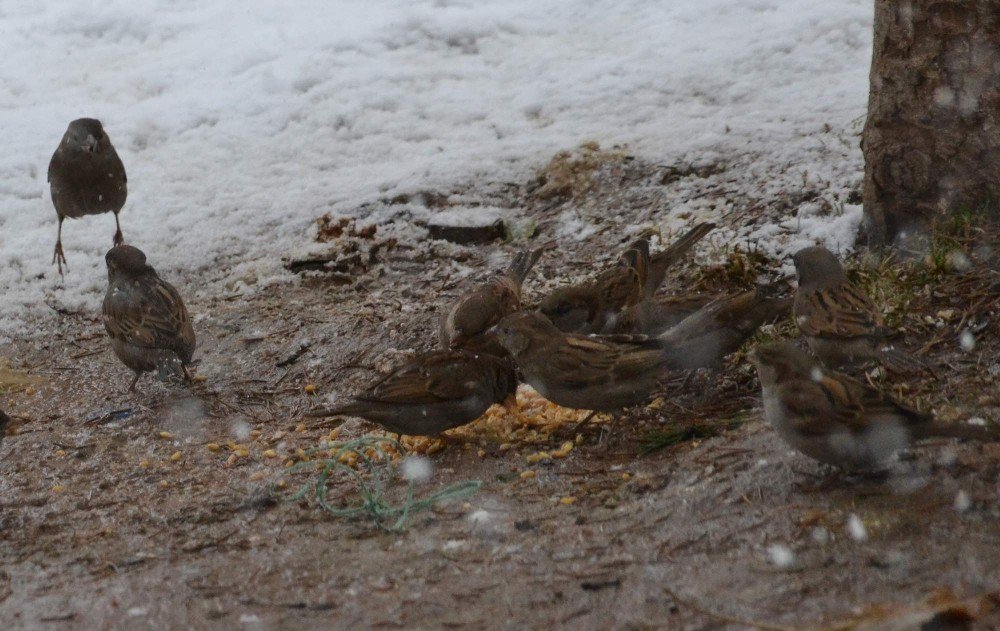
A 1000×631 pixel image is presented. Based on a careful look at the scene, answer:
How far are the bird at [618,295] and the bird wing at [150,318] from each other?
2.26 m

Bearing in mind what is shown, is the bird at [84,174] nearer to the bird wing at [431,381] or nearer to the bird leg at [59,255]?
the bird leg at [59,255]

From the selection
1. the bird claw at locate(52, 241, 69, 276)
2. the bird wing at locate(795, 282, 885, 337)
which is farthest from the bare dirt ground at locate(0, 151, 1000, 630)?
the bird claw at locate(52, 241, 69, 276)

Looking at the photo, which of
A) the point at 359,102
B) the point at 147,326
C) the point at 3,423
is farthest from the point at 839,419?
the point at 359,102

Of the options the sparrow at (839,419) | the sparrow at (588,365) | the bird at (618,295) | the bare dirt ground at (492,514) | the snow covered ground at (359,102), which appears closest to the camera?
the bare dirt ground at (492,514)

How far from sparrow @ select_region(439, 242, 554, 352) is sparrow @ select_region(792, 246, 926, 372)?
5.72 ft

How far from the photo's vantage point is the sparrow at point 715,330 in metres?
5.37

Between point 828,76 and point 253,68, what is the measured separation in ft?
17.9

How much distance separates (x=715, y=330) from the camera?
5395 mm

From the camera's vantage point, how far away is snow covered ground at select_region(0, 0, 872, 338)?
859cm

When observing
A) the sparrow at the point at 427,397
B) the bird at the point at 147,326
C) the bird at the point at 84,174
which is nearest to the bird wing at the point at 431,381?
the sparrow at the point at 427,397

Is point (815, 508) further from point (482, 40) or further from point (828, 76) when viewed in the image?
point (482, 40)

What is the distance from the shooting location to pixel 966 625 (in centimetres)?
Answer: 279

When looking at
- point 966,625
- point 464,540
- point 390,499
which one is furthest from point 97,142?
point 966,625

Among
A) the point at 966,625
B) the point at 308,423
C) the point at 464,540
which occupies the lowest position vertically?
the point at 308,423
